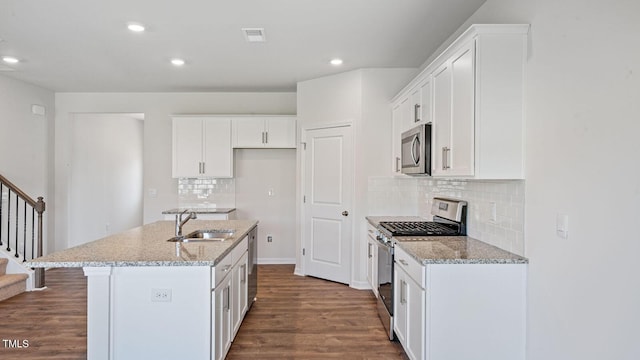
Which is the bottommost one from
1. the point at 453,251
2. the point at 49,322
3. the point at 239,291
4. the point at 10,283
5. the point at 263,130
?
the point at 49,322

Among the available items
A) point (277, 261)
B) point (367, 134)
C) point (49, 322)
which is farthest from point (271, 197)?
point (49, 322)

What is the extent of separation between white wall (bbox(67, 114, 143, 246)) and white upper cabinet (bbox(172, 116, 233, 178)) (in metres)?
1.84

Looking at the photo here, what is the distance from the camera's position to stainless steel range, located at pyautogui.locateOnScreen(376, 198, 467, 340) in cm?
294

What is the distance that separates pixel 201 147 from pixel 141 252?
3220 millimetres

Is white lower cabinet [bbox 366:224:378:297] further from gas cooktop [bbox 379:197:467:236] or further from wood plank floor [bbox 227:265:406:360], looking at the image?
gas cooktop [bbox 379:197:467:236]

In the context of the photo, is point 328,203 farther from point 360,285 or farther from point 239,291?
point 239,291

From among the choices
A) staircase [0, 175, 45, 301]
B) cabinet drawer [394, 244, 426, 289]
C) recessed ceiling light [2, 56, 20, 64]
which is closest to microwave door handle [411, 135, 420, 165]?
cabinet drawer [394, 244, 426, 289]

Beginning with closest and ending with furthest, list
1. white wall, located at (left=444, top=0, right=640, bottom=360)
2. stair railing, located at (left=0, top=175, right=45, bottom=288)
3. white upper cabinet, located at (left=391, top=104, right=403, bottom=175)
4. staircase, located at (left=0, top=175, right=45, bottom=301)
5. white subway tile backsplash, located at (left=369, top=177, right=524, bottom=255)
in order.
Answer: white wall, located at (left=444, top=0, right=640, bottom=360), white subway tile backsplash, located at (left=369, top=177, right=524, bottom=255), white upper cabinet, located at (left=391, top=104, right=403, bottom=175), staircase, located at (left=0, top=175, right=45, bottom=301), stair railing, located at (left=0, top=175, right=45, bottom=288)

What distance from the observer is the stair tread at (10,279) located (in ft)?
13.1

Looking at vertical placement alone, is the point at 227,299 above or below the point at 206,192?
below

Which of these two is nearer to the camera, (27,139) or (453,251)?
(453,251)

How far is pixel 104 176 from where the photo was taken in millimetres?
6523

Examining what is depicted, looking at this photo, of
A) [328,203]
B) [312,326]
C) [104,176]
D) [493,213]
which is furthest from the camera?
[104,176]

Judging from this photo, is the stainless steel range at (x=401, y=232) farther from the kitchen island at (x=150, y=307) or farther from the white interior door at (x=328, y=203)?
the kitchen island at (x=150, y=307)
